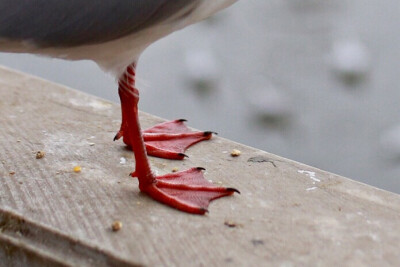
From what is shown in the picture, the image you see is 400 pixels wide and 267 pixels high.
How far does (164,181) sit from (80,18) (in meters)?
0.70

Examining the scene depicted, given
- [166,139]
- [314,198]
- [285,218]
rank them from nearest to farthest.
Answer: [285,218], [314,198], [166,139]

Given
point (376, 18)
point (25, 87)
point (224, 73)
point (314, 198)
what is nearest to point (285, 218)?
point (314, 198)

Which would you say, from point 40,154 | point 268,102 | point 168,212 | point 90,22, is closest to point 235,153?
point 168,212

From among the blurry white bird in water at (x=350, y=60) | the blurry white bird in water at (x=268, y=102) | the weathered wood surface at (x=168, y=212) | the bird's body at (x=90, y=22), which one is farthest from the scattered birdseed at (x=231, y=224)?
the blurry white bird in water at (x=350, y=60)

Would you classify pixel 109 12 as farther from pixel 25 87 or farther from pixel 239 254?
pixel 25 87

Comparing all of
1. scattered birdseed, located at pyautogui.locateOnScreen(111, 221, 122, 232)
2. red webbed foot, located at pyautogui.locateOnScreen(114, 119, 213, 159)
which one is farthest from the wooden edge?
red webbed foot, located at pyautogui.locateOnScreen(114, 119, 213, 159)

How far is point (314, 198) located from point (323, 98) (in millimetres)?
2855

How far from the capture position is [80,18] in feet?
7.14

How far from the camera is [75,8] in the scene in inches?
85.3

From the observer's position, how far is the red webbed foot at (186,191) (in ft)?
7.94

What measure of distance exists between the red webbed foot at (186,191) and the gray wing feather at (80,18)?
0.57m

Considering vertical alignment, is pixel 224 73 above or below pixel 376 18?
below

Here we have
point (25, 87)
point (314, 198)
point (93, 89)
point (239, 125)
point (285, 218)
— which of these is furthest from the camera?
point (93, 89)

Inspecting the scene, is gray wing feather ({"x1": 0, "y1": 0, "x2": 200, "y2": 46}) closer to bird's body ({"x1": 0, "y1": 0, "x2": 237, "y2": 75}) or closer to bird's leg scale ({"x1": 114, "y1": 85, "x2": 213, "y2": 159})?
bird's body ({"x1": 0, "y1": 0, "x2": 237, "y2": 75})
